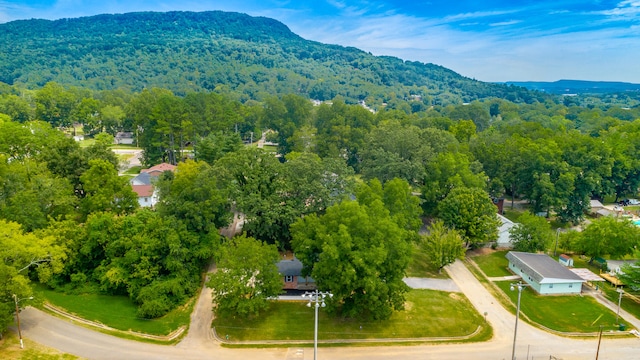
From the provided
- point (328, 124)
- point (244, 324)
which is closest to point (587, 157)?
point (328, 124)

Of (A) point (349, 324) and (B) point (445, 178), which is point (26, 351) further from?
(B) point (445, 178)

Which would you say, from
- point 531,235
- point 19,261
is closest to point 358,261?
point 19,261

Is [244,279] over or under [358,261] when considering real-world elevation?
under

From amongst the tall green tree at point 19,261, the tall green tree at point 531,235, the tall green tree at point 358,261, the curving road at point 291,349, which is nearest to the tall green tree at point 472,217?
the tall green tree at point 531,235

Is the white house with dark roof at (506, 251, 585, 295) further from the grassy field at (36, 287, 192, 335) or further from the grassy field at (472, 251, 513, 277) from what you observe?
the grassy field at (36, 287, 192, 335)

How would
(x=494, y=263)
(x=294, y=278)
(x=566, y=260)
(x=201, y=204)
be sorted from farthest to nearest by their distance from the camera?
1. (x=494, y=263)
2. (x=566, y=260)
3. (x=201, y=204)
4. (x=294, y=278)

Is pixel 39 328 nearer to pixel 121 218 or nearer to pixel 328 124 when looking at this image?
pixel 121 218
